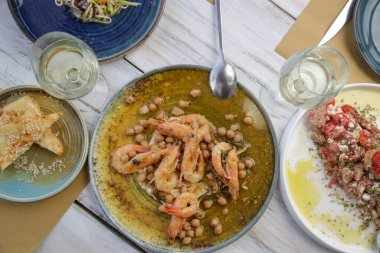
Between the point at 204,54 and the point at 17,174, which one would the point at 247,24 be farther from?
the point at 17,174

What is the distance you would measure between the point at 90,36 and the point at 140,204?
614 millimetres

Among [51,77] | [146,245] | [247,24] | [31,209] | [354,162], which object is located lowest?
[31,209]

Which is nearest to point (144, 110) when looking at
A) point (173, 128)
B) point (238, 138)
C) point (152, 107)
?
point (152, 107)

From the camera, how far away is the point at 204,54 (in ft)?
5.37

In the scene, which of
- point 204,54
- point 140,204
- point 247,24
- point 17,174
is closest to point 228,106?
point 204,54

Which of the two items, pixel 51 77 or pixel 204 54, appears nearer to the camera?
pixel 51 77

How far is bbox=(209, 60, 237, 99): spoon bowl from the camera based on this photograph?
1534mm

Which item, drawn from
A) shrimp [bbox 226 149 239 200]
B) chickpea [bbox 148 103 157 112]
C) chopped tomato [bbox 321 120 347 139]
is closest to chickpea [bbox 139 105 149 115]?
chickpea [bbox 148 103 157 112]

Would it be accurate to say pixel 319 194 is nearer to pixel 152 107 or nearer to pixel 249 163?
pixel 249 163

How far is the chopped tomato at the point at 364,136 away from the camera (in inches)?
60.6

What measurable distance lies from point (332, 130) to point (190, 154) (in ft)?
1.67

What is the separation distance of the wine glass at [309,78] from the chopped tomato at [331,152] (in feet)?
0.57

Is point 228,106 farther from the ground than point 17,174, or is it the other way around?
point 228,106

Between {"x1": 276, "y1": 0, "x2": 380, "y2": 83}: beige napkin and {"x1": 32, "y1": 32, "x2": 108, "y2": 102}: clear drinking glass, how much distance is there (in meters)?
0.69
